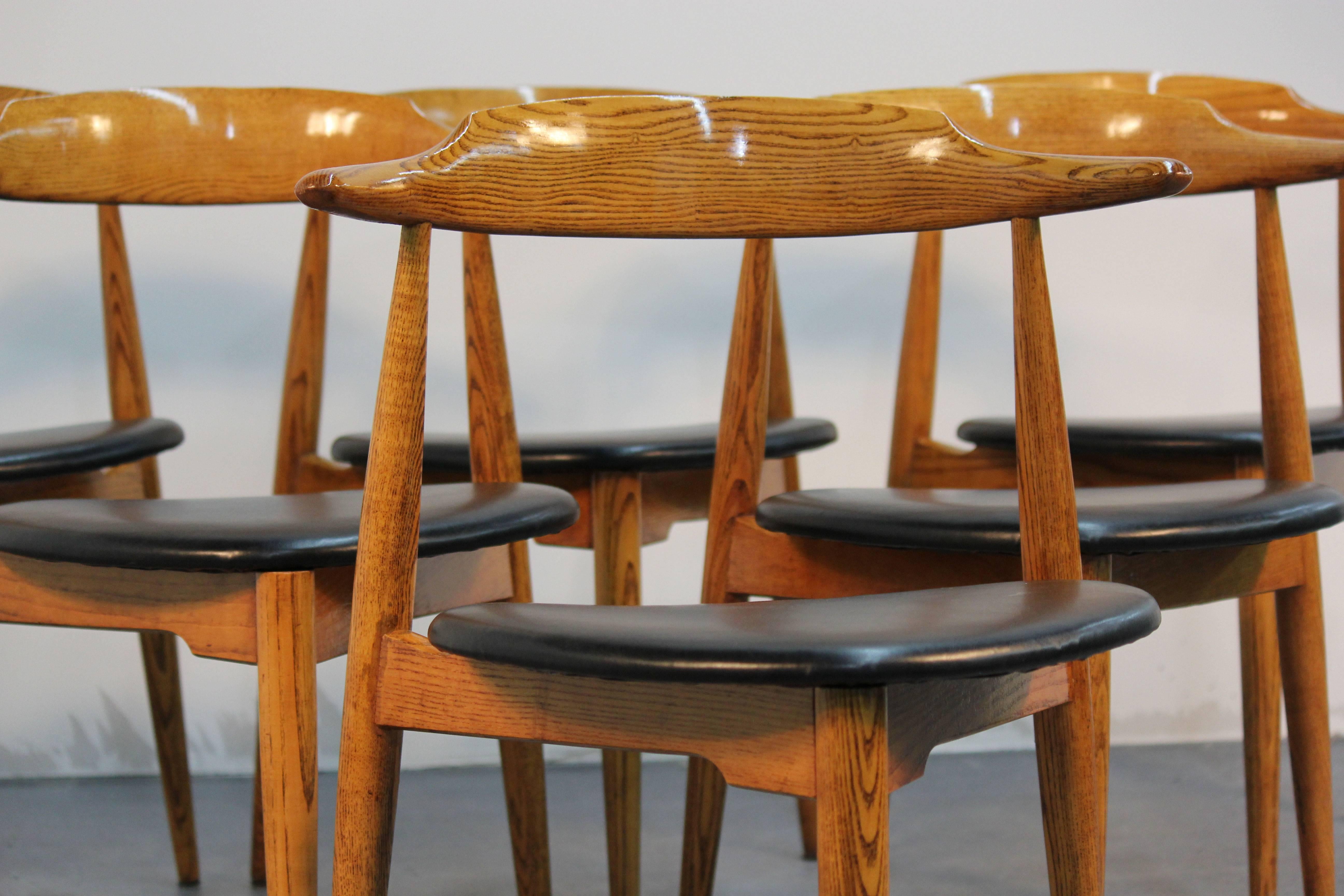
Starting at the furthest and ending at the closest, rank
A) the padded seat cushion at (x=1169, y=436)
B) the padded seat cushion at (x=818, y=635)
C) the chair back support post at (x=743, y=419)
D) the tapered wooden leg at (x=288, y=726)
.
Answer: the padded seat cushion at (x=1169, y=436) < the chair back support post at (x=743, y=419) < the tapered wooden leg at (x=288, y=726) < the padded seat cushion at (x=818, y=635)

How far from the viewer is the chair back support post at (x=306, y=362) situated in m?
1.51

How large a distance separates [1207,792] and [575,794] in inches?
35.1

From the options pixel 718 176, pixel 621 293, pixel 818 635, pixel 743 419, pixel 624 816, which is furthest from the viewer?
pixel 621 293

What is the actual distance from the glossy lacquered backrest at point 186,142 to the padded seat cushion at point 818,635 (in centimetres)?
66

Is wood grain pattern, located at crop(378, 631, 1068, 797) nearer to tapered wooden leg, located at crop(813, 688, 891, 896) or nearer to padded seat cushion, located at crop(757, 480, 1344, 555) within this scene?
tapered wooden leg, located at crop(813, 688, 891, 896)

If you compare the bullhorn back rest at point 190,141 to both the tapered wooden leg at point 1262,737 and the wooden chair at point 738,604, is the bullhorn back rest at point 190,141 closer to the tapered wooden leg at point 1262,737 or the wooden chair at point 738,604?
the wooden chair at point 738,604

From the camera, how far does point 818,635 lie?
646 mm

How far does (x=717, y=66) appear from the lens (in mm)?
2066

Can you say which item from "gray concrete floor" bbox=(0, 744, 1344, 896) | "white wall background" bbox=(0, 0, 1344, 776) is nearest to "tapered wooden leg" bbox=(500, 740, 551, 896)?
"gray concrete floor" bbox=(0, 744, 1344, 896)

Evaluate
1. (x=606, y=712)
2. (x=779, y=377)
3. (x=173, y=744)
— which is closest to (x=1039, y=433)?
(x=606, y=712)

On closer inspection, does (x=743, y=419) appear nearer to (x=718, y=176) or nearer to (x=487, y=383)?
(x=487, y=383)

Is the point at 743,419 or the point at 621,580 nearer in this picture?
the point at 743,419

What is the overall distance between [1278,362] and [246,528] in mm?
898

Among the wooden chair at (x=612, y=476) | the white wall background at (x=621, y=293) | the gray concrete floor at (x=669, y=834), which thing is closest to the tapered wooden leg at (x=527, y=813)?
the wooden chair at (x=612, y=476)
